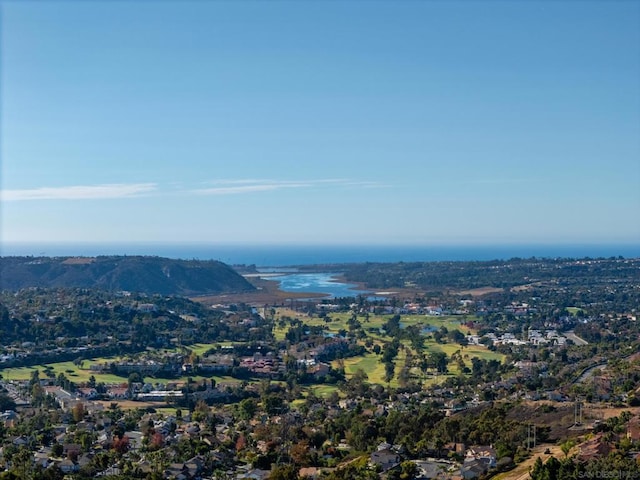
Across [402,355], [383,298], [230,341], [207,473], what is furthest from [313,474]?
[383,298]

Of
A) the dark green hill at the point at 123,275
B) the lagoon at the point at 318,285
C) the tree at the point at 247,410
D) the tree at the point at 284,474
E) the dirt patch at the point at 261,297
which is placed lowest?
the tree at the point at 247,410

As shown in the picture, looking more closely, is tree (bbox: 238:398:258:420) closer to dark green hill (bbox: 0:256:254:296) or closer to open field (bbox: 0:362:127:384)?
open field (bbox: 0:362:127:384)

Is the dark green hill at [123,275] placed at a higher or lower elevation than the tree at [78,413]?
higher

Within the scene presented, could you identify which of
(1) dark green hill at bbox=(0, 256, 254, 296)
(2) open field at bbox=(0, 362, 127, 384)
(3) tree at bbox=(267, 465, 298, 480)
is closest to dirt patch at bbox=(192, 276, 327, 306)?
(1) dark green hill at bbox=(0, 256, 254, 296)

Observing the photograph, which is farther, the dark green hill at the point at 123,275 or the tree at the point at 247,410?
the dark green hill at the point at 123,275

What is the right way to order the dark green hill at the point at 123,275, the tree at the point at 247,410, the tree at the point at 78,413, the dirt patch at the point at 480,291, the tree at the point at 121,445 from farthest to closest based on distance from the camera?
the dirt patch at the point at 480,291 → the dark green hill at the point at 123,275 → the tree at the point at 247,410 → the tree at the point at 78,413 → the tree at the point at 121,445

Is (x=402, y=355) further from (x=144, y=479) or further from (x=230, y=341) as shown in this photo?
(x=144, y=479)

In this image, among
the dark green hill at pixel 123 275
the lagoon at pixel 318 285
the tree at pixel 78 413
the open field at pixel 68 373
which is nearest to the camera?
the tree at pixel 78 413

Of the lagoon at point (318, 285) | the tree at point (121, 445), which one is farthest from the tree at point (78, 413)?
the lagoon at point (318, 285)

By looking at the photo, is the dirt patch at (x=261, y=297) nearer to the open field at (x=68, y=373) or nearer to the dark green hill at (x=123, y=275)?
the dark green hill at (x=123, y=275)

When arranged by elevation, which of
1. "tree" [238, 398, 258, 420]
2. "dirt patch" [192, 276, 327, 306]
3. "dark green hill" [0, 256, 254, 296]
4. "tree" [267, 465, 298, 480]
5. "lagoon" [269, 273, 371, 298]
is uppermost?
"dark green hill" [0, 256, 254, 296]
